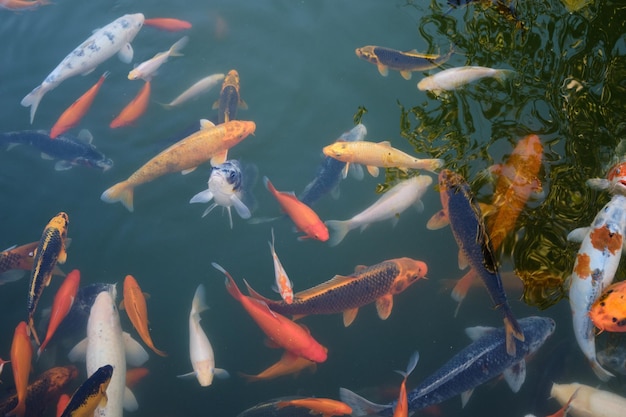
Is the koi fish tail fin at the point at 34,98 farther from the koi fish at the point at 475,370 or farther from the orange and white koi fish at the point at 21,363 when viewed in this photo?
the koi fish at the point at 475,370

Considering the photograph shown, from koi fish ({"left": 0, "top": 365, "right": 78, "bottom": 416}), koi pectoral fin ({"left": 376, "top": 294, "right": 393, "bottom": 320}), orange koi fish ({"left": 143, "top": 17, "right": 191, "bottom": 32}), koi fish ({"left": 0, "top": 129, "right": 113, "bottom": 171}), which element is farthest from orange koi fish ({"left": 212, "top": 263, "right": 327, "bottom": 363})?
orange koi fish ({"left": 143, "top": 17, "right": 191, "bottom": 32})

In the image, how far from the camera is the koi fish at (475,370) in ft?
11.0

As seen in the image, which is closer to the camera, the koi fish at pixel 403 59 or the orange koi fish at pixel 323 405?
the orange koi fish at pixel 323 405

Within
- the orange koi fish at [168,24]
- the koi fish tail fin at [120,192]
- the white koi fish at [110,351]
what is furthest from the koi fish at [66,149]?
the orange koi fish at [168,24]

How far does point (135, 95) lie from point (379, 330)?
3.31 metres

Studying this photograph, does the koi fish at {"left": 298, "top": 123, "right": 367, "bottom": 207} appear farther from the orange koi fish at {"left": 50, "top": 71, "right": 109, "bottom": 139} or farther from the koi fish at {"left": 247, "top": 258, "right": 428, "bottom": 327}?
the orange koi fish at {"left": 50, "top": 71, "right": 109, "bottom": 139}

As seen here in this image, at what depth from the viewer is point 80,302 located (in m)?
4.17

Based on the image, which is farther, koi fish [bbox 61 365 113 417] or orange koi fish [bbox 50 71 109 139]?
orange koi fish [bbox 50 71 109 139]

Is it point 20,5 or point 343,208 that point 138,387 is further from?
point 20,5

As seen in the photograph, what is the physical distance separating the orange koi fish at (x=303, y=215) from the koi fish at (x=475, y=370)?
1.14 meters

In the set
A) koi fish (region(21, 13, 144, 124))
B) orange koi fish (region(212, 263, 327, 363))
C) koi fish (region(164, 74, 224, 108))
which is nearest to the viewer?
orange koi fish (region(212, 263, 327, 363))

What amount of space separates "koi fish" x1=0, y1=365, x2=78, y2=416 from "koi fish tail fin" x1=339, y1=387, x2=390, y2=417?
2.27 m

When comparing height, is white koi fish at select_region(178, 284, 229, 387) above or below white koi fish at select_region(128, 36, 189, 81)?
below

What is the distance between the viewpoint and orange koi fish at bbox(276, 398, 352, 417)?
3434 mm
